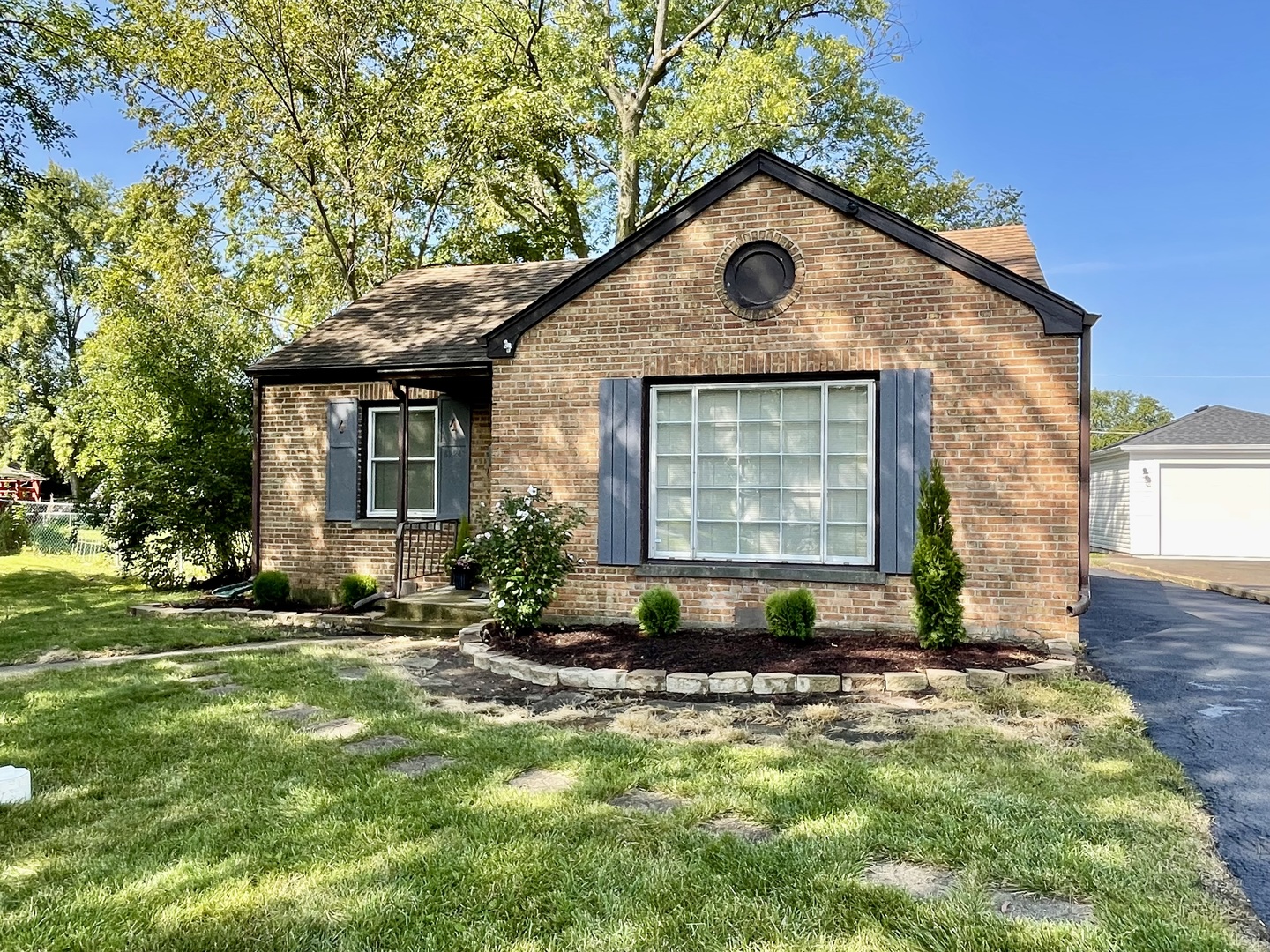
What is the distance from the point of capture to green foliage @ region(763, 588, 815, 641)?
7.22 m

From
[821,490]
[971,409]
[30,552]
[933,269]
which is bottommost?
[30,552]

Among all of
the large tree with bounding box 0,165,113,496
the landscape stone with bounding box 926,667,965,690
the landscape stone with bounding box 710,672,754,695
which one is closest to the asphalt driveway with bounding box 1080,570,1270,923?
the landscape stone with bounding box 926,667,965,690

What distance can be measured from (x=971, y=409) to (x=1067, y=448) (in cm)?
89

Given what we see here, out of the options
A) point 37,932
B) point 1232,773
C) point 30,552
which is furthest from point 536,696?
point 30,552

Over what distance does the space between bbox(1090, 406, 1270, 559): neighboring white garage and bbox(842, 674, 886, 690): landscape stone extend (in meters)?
20.1

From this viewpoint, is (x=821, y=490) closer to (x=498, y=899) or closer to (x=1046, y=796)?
(x=1046, y=796)

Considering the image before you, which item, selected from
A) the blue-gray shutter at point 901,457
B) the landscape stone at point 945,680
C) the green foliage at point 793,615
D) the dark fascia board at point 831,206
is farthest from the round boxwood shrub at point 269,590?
the landscape stone at point 945,680

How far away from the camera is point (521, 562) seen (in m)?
7.69

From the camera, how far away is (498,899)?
9.27ft

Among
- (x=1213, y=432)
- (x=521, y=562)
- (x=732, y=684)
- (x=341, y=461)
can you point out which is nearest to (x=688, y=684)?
(x=732, y=684)

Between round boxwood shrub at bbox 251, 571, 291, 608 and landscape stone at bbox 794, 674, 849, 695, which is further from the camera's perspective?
round boxwood shrub at bbox 251, 571, 291, 608

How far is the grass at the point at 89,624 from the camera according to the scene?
320 inches

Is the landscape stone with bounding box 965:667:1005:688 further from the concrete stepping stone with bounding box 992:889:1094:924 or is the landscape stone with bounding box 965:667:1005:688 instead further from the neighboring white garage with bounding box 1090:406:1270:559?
the neighboring white garage with bounding box 1090:406:1270:559

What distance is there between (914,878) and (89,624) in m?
9.97
